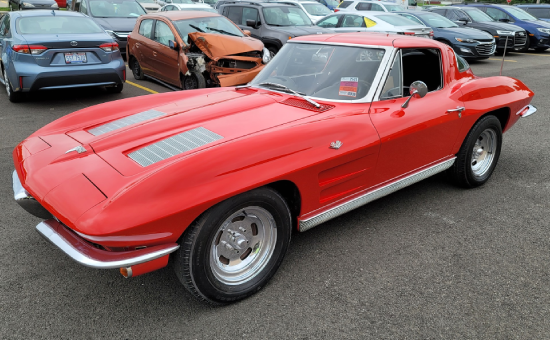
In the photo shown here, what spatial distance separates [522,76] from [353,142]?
32.7 ft

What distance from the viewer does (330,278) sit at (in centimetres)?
301

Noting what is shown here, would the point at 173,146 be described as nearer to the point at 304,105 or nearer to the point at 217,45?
the point at 304,105

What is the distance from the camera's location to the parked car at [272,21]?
10.5 meters

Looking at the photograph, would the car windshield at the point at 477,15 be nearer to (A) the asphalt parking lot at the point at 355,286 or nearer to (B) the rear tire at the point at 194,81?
(B) the rear tire at the point at 194,81

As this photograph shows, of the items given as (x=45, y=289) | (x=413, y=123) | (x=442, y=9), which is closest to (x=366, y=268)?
(x=413, y=123)

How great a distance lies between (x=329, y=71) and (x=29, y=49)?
5341 mm

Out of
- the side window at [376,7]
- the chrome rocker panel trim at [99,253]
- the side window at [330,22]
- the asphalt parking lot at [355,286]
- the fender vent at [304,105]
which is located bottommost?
the asphalt parking lot at [355,286]

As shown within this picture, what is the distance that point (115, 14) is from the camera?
11812 mm

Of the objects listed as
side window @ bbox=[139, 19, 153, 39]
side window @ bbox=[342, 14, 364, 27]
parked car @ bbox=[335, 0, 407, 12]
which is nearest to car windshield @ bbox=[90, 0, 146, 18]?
side window @ bbox=[139, 19, 153, 39]

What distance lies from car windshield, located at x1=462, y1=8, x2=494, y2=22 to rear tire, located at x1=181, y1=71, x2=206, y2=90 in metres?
11.4

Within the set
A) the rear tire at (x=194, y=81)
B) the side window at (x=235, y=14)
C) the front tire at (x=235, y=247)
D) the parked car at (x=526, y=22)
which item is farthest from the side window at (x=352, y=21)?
the front tire at (x=235, y=247)

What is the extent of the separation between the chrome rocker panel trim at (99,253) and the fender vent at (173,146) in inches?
20.8

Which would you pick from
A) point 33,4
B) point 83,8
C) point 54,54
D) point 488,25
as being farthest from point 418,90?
point 33,4

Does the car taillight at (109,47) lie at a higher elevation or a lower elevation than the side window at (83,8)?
lower
